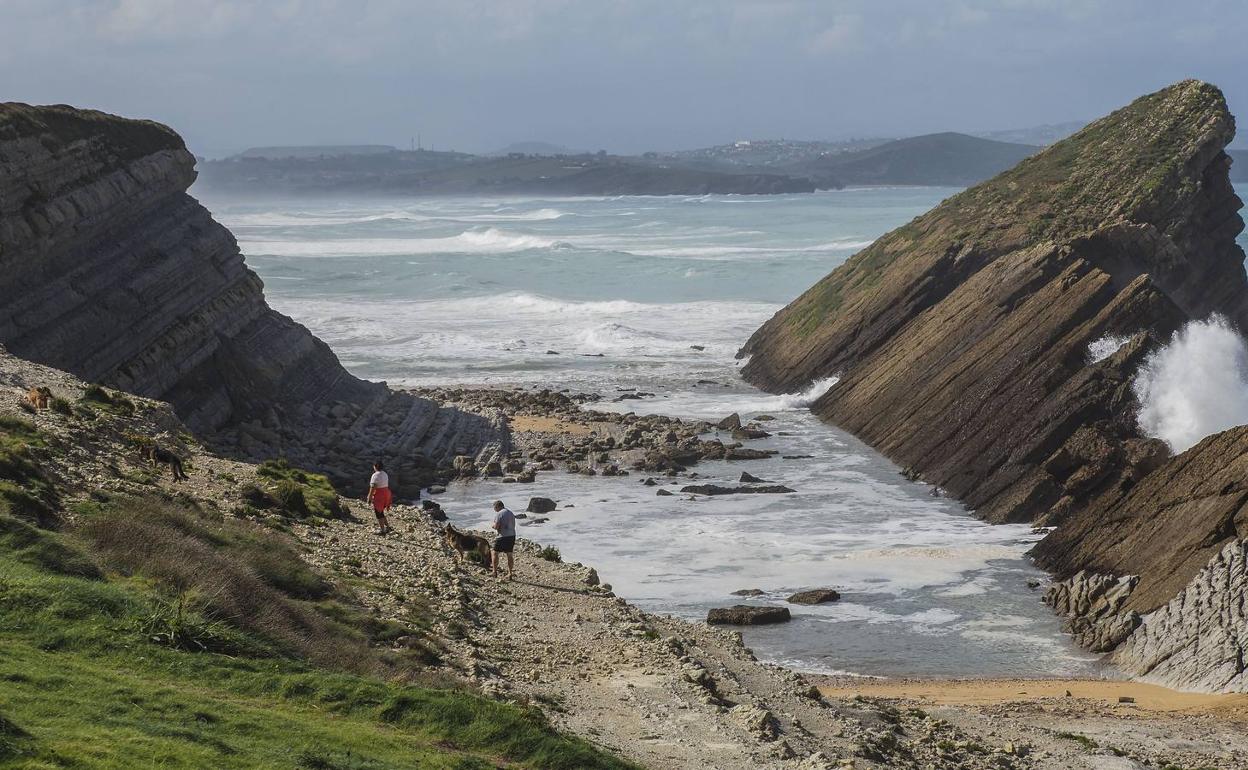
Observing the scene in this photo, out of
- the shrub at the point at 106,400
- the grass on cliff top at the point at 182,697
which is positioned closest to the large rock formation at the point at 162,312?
the shrub at the point at 106,400

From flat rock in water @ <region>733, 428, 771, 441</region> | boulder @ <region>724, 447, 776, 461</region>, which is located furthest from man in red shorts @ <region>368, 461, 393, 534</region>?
flat rock in water @ <region>733, 428, 771, 441</region>

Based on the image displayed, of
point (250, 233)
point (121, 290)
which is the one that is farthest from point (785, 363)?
point (250, 233)

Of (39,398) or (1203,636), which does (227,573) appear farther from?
(1203,636)

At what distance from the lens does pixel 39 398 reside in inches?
915

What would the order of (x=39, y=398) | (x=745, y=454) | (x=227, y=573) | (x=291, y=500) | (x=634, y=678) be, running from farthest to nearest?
(x=745, y=454), (x=291, y=500), (x=39, y=398), (x=634, y=678), (x=227, y=573)

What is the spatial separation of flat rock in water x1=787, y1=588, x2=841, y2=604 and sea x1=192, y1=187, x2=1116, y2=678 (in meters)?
0.27

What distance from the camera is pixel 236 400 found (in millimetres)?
36688

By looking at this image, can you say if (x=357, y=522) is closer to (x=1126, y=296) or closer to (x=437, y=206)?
(x=1126, y=296)

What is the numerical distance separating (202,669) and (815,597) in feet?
48.2

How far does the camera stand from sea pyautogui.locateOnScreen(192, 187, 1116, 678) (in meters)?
25.5

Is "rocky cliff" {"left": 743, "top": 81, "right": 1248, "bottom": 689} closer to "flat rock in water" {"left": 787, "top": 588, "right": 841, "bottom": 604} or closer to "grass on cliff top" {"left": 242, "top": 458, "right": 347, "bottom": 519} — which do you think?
"flat rock in water" {"left": 787, "top": 588, "right": 841, "bottom": 604}

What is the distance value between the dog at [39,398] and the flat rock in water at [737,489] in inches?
628

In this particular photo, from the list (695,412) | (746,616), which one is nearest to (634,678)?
(746,616)

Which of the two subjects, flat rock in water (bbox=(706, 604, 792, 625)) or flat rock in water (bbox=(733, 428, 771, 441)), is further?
flat rock in water (bbox=(733, 428, 771, 441))
